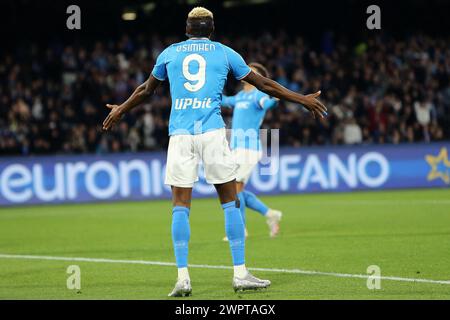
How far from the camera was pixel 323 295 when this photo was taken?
7266 mm

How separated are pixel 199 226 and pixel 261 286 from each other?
682 cm

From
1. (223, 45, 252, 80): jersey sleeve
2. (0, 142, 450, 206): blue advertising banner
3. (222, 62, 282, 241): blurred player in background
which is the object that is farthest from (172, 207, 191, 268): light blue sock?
(0, 142, 450, 206): blue advertising banner

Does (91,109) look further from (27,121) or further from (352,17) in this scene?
(352,17)

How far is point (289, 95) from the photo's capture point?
7.87 m

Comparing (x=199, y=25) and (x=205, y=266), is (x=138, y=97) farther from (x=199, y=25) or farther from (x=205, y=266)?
(x=205, y=266)

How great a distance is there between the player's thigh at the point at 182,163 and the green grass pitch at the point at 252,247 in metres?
0.97

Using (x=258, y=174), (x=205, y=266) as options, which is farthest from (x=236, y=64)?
(x=258, y=174)

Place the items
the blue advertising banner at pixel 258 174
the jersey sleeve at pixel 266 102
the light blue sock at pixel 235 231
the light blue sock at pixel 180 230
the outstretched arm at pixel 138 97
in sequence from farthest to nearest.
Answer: the blue advertising banner at pixel 258 174
the jersey sleeve at pixel 266 102
the outstretched arm at pixel 138 97
the light blue sock at pixel 235 231
the light blue sock at pixel 180 230

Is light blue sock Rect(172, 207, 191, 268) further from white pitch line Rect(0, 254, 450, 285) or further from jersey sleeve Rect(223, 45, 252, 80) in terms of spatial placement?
white pitch line Rect(0, 254, 450, 285)

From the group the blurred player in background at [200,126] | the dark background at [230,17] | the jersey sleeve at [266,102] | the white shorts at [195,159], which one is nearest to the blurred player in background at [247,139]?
the jersey sleeve at [266,102]

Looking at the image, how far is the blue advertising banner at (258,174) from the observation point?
65.7 feet

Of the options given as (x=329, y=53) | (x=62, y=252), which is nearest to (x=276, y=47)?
(x=329, y=53)

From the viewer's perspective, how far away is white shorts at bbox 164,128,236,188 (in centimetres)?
770

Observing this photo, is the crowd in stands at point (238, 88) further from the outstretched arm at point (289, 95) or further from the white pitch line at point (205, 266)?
the outstretched arm at point (289, 95)
